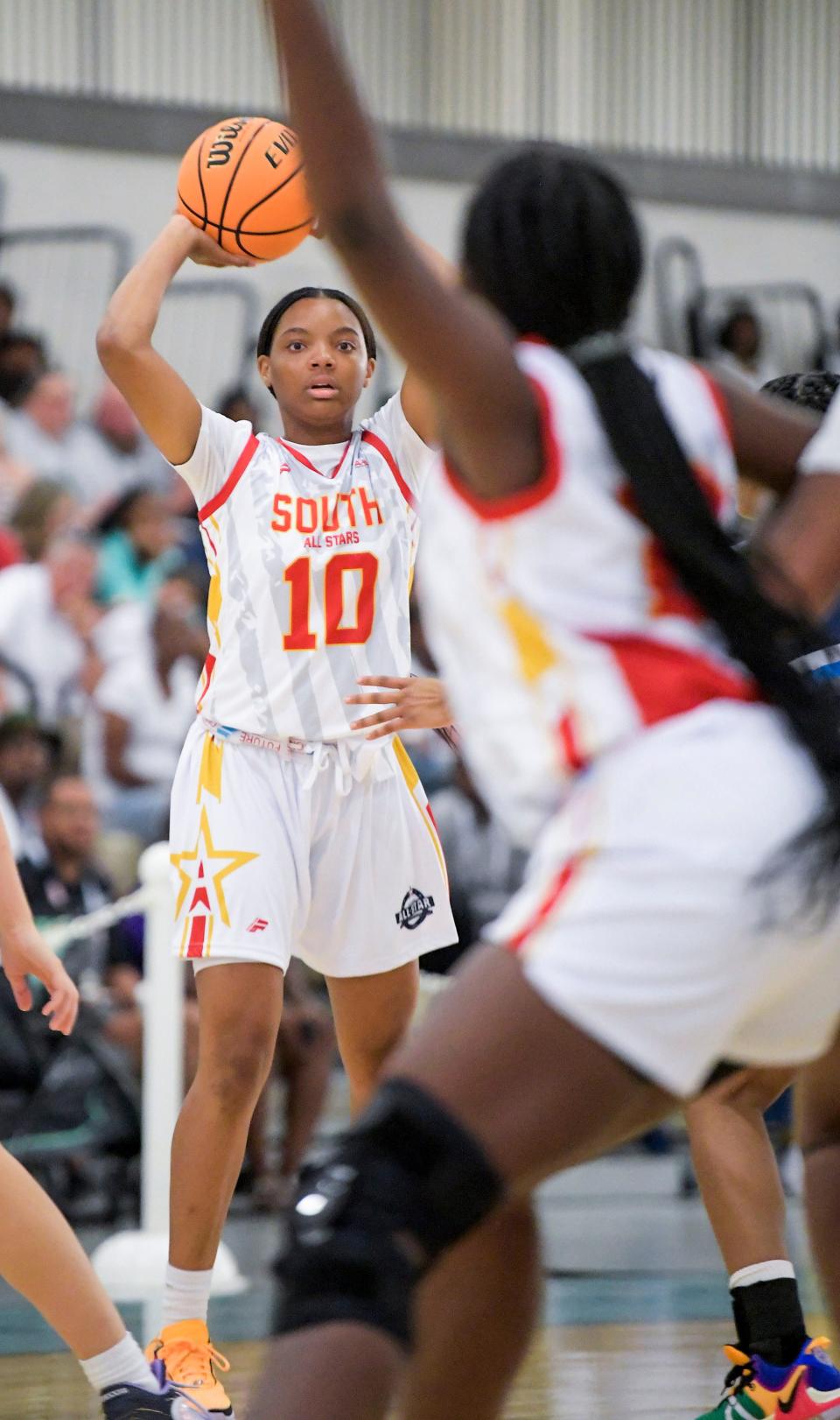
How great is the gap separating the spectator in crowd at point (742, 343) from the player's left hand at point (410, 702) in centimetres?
1109

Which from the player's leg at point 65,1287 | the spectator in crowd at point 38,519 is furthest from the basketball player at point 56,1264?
the spectator in crowd at point 38,519

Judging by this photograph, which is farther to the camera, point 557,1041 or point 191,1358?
point 191,1358

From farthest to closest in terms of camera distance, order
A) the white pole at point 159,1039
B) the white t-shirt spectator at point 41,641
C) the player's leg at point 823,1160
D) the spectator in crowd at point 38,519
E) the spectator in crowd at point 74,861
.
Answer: the spectator in crowd at point 38,519 → the white t-shirt spectator at point 41,641 → the spectator in crowd at point 74,861 → the white pole at point 159,1039 → the player's leg at point 823,1160

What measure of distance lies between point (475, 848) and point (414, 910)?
4.83 meters

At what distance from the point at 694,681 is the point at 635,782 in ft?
0.50

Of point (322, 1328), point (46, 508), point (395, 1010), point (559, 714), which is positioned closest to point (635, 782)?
point (559, 714)

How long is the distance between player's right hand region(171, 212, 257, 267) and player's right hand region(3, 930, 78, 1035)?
1.49m

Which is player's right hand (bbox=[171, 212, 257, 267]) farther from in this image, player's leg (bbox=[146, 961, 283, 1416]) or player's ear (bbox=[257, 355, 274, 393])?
player's leg (bbox=[146, 961, 283, 1416])

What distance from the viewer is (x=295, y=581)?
4.47 m

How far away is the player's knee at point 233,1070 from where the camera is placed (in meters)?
4.25

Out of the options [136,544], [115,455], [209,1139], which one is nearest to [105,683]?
[136,544]

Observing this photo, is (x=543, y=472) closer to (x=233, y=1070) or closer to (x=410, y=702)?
(x=410, y=702)

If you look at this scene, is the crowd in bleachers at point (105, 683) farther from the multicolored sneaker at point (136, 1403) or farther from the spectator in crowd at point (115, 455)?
the multicolored sneaker at point (136, 1403)

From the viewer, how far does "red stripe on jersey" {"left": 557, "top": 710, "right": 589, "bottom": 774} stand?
2428 millimetres
